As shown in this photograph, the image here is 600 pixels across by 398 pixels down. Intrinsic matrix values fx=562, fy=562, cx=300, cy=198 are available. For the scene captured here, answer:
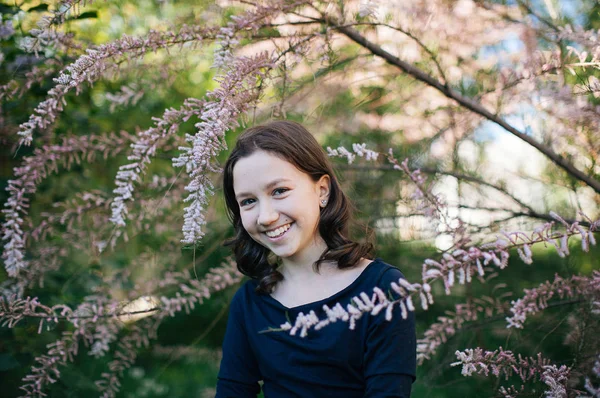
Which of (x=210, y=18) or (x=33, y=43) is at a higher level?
(x=210, y=18)

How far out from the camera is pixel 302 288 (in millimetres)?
1506

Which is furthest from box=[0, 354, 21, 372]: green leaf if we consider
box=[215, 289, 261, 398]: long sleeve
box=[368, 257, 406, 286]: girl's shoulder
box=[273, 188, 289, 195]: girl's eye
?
box=[368, 257, 406, 286]: girl's shoulder

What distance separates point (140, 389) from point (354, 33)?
214 cm

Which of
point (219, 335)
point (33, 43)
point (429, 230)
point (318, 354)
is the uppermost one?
point (33, 43)

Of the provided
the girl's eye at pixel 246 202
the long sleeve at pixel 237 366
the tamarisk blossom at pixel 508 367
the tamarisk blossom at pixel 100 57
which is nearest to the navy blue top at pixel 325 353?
the long sleeve at pixel 237 366

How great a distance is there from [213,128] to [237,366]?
73cm

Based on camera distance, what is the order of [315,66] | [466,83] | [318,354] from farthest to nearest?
[466,83], [315,66], [318,354]

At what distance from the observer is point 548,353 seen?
204 cm

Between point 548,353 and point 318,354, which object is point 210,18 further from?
point 548,353

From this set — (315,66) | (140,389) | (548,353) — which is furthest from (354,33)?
(140,389)

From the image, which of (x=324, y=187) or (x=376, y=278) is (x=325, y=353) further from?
(x=324, y=187)

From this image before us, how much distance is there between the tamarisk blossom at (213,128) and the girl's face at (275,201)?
12 cm

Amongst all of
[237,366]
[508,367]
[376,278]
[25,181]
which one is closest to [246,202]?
[376,278]

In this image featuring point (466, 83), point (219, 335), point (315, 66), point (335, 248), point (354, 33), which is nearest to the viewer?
point (335, 248)
